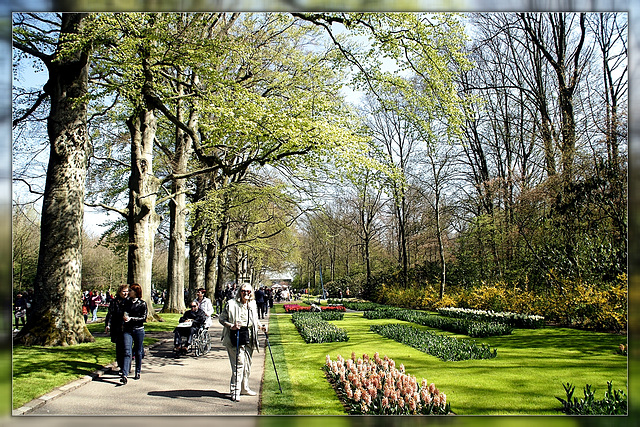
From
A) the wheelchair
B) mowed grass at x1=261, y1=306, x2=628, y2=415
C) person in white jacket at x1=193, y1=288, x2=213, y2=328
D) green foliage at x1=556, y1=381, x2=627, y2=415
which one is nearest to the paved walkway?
mowed grass at x1=261, y1=306, x2=628, y2=415

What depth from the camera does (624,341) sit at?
10500mm

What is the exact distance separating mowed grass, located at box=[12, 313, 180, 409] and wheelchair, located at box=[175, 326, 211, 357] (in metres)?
1.71

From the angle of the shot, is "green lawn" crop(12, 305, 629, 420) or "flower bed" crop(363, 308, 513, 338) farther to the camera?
"flower bed" crop(363, 308, 513, 338)

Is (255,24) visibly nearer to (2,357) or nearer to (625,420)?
(2,357)

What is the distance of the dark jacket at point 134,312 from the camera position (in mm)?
8539

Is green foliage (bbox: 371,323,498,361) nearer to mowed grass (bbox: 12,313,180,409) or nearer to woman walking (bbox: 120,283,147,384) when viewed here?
woman walking (bbox: 120,283,147,384)

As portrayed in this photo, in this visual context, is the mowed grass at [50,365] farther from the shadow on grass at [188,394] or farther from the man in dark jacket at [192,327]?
the shadow on grass at [188,394]

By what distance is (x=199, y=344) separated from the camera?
11.4 meters

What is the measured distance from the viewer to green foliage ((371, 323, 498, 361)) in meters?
9.52

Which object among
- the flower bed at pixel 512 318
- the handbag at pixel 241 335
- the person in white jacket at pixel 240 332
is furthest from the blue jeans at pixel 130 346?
the flower bed at pixel 512 318

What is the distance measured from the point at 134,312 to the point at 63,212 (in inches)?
143

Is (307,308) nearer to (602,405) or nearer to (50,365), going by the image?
(50,365)

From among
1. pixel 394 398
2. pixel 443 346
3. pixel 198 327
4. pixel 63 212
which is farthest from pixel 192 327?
pixel 394 398

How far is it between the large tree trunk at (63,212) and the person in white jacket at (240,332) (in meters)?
5.19
